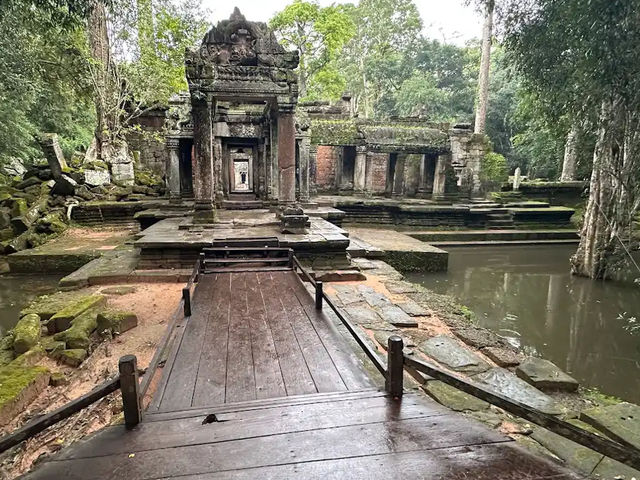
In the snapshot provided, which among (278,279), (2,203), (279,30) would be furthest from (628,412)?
(279,30)

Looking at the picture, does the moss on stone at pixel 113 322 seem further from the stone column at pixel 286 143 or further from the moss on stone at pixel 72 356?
the stone column at pixel 286 143

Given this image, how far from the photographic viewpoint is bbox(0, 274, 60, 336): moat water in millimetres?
6334

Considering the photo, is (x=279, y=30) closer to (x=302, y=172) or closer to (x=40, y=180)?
(x=302, y=172)

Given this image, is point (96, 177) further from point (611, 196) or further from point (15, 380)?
point (611, 196)

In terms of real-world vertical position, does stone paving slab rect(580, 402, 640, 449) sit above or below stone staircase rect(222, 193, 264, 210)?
below

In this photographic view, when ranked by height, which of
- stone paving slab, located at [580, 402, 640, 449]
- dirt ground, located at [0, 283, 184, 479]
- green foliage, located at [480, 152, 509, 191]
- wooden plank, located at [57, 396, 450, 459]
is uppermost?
green foliage, located at [480, 152, 509, 191]

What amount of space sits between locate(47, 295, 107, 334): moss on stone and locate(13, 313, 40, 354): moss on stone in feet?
0.56

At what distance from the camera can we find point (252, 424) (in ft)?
7.28

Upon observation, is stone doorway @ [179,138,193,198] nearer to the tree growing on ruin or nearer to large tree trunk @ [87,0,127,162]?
large tree trunk @ [87,0,127,162]

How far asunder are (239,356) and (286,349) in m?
0.41

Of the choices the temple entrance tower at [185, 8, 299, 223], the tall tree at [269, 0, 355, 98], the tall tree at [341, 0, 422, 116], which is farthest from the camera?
the tall tree at [341, 0, 422, 116]

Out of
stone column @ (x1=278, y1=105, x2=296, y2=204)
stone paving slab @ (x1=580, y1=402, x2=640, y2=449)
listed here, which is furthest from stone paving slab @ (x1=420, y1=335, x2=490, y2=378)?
stone column @ (x1=278, y1=105, x2=296, y2=204)

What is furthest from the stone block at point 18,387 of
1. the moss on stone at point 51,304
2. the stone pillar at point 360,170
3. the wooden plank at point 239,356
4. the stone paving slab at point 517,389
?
the stone pillar at point 360,170

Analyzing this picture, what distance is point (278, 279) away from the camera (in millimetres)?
5605
